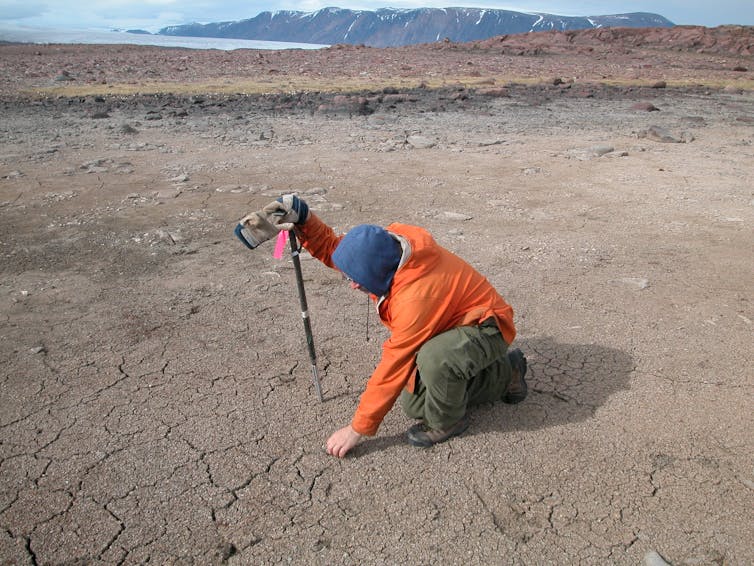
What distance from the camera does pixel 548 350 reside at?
3436mm

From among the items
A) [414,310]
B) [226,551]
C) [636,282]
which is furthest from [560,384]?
[226,551]

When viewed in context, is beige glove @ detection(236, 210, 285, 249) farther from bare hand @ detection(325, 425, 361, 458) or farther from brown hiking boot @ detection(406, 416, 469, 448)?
brown hiking boot @ detection(406, 416, 469, 448)

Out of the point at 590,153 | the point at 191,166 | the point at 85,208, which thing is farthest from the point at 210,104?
the point at 590,153

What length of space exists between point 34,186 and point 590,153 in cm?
759

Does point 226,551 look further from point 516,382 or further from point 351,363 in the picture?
point 516,382

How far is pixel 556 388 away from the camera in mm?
3070

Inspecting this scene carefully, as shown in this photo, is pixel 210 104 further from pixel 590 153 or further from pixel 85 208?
pixel 590 153

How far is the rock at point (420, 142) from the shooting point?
29.6 ft

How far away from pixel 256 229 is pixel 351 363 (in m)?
1.14

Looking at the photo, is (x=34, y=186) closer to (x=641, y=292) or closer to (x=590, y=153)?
(x=641, y=292)

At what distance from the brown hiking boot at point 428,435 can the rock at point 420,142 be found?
692 cm

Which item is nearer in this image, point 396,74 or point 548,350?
point 548,350

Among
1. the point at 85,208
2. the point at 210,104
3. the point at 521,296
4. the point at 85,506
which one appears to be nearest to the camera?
the point at 85,506

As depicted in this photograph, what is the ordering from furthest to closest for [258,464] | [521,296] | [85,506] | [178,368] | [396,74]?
[396,74] < [521,296] < [178,368] < [258,464] < [85,506]
